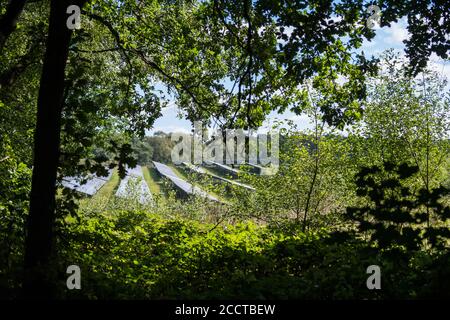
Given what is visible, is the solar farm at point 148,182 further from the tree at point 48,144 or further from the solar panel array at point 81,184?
the tree at point 48,144

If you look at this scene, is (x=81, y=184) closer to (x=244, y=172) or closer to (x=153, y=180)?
(x=244, y=172)

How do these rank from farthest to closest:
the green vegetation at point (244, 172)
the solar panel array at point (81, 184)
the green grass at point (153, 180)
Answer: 1. the green grass at point (153, 180)
2. the solar panel array at point (81, 184)
3. the green vegetation at point (244, 172)

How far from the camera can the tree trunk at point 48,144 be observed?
15.9 ft

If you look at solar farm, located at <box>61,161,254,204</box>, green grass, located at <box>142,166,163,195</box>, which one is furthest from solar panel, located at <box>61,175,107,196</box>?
green grass, located at <box>142,166,163,195</box>

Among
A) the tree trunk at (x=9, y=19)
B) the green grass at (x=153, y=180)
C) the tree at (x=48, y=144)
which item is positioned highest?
the green grass at (x=153, y=180)

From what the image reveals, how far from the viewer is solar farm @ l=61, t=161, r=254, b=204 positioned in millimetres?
16920

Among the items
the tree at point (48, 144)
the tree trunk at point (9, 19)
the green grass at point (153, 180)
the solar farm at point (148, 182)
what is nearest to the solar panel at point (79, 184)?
the solar farm at point (148, 182)

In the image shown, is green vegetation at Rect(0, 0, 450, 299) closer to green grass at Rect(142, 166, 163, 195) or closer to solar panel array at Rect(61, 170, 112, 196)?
solar panel array at Rect(61, 170, 112, 196)

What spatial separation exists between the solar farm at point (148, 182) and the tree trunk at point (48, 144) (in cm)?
37

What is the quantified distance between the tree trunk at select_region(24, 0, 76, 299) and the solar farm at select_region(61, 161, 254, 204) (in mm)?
368

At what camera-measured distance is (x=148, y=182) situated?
340 ft

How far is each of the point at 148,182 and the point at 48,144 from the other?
101 metres

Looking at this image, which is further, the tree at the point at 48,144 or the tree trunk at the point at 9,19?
the tree trunk at the point at 9,19
